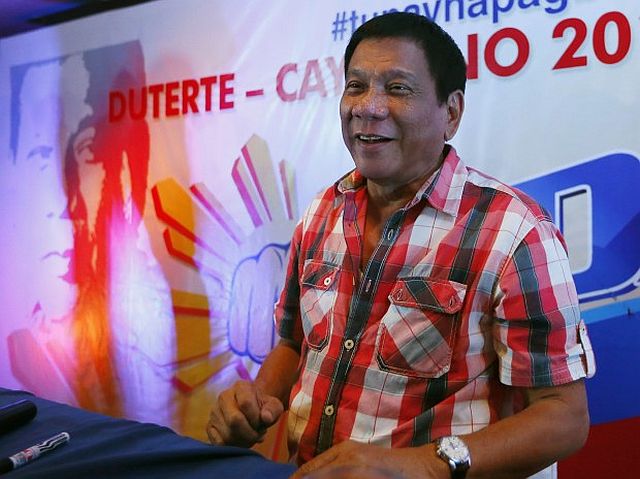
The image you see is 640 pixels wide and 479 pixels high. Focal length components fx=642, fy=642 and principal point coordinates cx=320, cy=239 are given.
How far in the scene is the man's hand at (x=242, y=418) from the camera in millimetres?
1148

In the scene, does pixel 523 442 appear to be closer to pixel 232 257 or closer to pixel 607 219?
pixel 607 219

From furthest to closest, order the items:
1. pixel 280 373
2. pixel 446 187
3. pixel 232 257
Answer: pixel 232 257 → pixel 280 373 → pixel 446 187

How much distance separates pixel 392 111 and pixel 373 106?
39mm

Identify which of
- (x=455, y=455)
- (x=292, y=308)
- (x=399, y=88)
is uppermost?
(x=399, y=88)

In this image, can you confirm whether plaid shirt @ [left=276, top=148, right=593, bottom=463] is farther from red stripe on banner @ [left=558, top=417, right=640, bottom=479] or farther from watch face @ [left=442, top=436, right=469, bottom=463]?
red stripe on banner @ [left=558, top=417, right=640, bottom=479]

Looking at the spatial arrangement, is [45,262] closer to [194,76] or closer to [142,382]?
[142,382]

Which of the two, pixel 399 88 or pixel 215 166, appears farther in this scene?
pixel 215 166

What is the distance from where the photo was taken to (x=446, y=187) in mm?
1254

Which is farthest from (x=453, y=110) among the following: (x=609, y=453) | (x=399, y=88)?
(x=609, y=453)

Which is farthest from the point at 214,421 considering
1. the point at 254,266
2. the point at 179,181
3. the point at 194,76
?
the point at 194,76

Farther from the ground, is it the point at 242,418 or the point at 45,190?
the point at 45,190

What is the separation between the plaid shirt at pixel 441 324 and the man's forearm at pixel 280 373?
0.26 ft

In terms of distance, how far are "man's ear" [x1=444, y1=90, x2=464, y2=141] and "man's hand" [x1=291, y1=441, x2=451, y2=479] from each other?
66 cm

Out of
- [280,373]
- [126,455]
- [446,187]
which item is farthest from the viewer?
[280,373]
